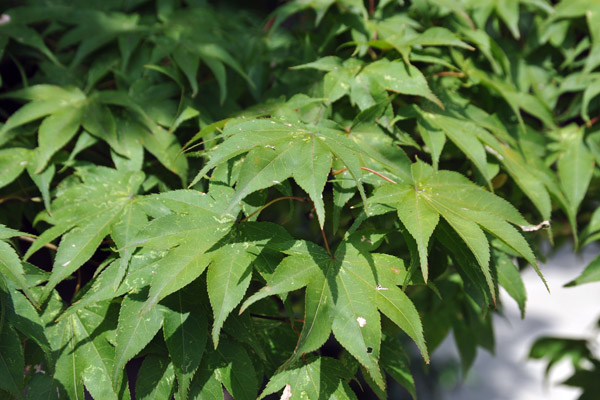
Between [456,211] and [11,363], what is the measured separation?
68 centimetres

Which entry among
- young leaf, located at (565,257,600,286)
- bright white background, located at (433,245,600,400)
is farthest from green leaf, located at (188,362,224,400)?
bright white background, located at (433,245,600,400)

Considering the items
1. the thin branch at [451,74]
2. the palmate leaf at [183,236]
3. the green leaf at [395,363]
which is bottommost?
the green leaf at [395,363]

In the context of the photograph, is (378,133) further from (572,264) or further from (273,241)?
(572,264)

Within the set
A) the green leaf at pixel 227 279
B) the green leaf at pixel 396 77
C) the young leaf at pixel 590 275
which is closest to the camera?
the green leaf at pixel 227 279

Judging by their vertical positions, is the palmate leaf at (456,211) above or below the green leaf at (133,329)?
above

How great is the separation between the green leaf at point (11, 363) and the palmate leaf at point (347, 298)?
1.08 feet

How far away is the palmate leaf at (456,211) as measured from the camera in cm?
78

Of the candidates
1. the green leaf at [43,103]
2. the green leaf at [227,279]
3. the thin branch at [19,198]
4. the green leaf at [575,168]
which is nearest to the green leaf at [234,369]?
the green leaf at [227,279]

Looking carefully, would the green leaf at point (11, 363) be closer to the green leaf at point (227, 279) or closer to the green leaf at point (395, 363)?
the green leaf at point (227, 279)

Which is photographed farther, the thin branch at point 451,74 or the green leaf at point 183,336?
the thin branch at point 451,74

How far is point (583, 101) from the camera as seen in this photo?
133cm

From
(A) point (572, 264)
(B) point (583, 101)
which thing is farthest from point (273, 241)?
(A) point (572, 264)

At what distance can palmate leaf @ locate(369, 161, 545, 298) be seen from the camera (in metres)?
0.78

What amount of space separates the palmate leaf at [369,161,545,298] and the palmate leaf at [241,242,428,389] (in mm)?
81
